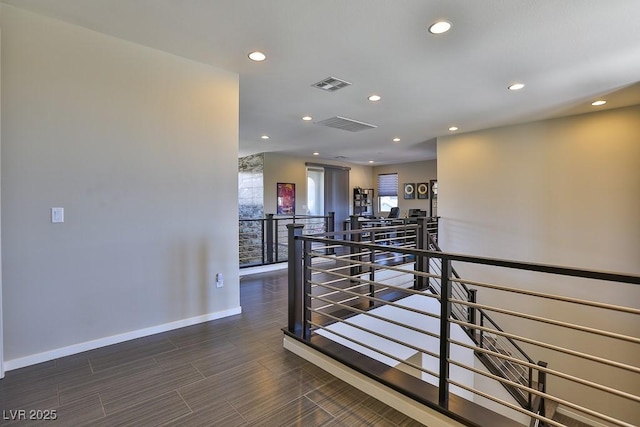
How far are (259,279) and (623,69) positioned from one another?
5.23 metres

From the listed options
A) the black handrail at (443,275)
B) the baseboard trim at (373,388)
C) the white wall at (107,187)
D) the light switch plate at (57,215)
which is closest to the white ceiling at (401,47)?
the white wall at (107,187)

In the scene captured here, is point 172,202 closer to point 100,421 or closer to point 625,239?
point 100,421

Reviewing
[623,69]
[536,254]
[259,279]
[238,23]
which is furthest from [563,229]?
[238,23]

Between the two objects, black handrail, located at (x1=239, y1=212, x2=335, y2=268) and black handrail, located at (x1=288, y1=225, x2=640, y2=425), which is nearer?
black handrail, located at (x1=288, y1=225, x2=640, y2=425)

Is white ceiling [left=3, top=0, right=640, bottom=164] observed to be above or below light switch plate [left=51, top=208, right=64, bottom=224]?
above

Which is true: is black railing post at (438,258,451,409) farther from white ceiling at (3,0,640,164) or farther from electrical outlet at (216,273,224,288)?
electrical outlet at (216,273,224,288)

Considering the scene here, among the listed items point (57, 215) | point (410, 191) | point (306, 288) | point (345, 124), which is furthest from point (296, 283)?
point (410, 191)

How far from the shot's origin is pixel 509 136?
215 inches

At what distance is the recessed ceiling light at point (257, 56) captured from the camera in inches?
115

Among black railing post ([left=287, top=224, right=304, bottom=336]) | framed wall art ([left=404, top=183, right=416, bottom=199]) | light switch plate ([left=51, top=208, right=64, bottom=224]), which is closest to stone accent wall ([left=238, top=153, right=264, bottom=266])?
framed wall art ([left=404, top=183, right=416, bottom=199])

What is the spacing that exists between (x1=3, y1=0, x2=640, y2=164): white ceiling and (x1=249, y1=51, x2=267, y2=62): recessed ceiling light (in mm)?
66

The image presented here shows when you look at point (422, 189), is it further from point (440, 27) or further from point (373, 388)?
point (373, 388)

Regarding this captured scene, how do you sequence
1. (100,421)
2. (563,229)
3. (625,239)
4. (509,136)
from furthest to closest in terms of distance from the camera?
(509,136) → (563,229) → (625,239) → (100,421)

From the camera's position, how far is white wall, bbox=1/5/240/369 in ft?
7.67
